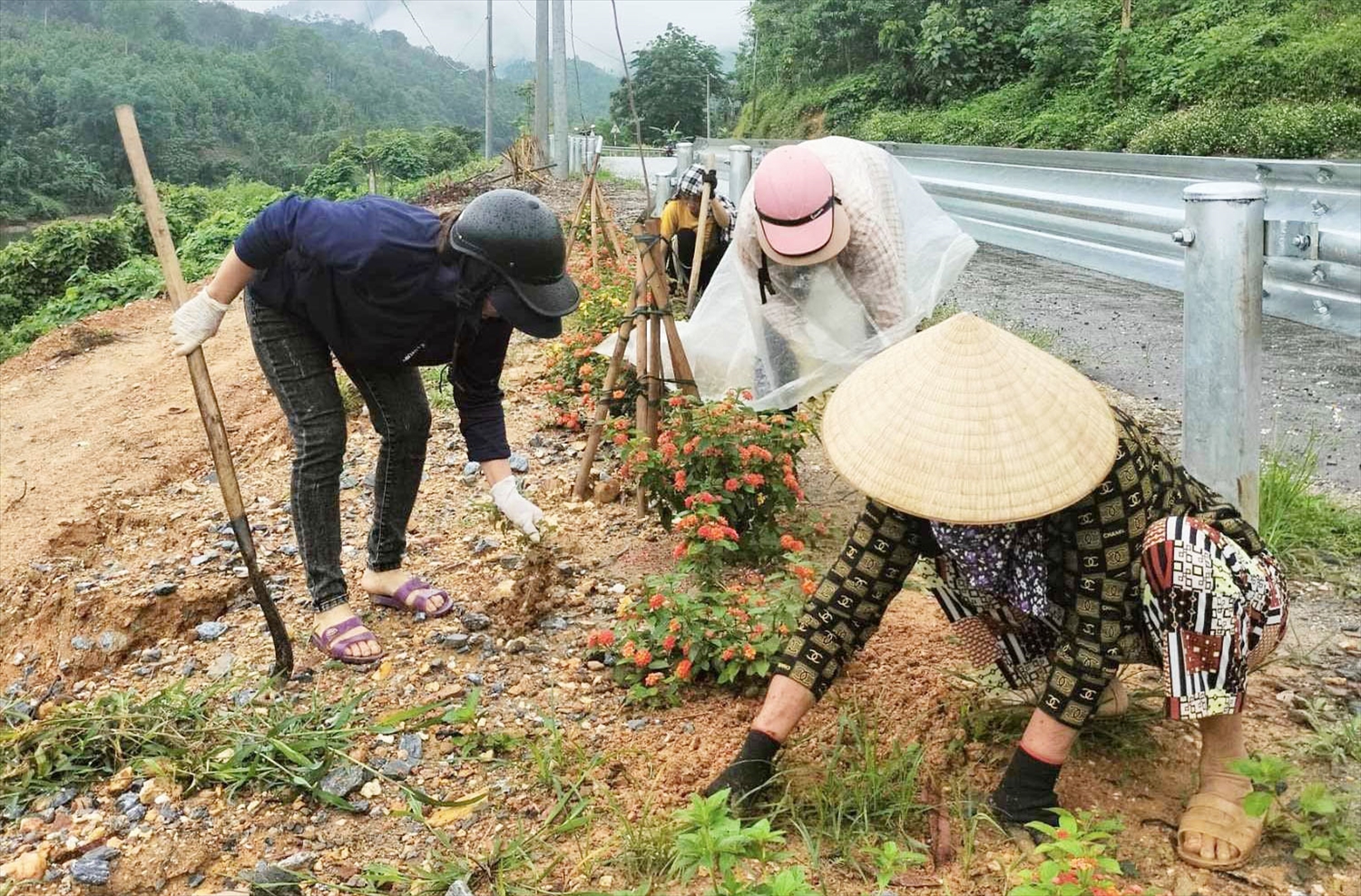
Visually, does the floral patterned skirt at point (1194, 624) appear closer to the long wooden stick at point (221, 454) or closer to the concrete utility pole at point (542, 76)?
the long wooden stick at point (221, 454)

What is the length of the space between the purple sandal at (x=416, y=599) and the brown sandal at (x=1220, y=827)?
7.23 ft

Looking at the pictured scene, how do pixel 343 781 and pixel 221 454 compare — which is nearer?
pixel 343 781

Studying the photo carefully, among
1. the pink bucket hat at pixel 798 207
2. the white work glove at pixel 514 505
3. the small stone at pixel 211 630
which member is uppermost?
the pink bucket hat at pixel 798 207

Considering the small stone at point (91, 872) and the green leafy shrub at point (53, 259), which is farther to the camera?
the green leafy shrub at point (53, 259)

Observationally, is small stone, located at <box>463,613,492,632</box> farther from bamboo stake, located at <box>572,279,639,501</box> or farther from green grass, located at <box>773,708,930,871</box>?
green grass, located at <box>773,708,930,871</box>

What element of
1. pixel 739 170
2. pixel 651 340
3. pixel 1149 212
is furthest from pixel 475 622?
pixel 739 170

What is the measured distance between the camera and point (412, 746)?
9.11ft

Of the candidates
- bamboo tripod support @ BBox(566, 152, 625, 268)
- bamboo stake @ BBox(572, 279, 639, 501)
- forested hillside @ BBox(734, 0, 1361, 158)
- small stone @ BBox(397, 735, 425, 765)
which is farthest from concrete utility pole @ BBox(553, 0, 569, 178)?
small stone @ BBox(397, 735, 425, 765)

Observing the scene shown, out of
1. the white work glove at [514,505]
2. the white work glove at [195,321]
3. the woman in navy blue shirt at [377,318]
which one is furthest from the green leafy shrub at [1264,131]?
the white work glove at [195,321]

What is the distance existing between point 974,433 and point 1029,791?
75 centimetres

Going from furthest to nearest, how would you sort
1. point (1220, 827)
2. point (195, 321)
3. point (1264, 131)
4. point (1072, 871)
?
point (1264, 131) → point (195, 321) → point (1220, 827) → point (1072, 871)

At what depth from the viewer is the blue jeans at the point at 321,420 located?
10.3ft

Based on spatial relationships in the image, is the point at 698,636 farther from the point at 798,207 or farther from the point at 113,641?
the point at 113,641

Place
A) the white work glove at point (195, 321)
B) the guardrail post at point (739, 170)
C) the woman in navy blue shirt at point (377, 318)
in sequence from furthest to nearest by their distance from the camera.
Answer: the guardrail post at point (739, 170)
the white work glove at point (195, 321)
the woman in navy blue shirt at point (377, 318)
